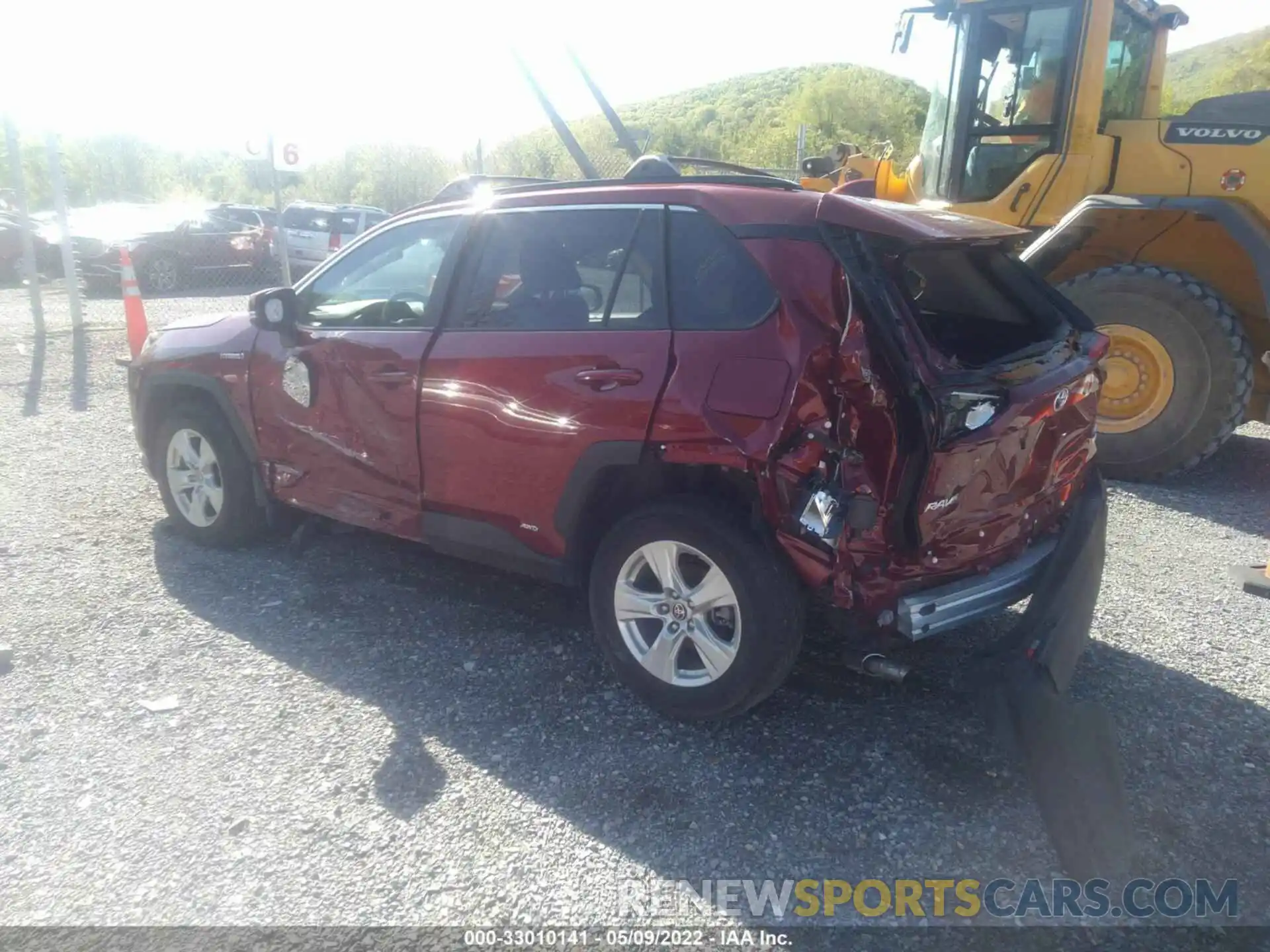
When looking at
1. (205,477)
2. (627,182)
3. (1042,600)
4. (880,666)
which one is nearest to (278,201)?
(205,477)

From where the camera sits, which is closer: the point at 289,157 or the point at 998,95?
the point at 998,95

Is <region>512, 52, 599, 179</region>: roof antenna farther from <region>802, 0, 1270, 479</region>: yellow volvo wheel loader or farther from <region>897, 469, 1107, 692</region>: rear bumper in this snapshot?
<region>897, 469, 1107, 692</region>: rear bumper

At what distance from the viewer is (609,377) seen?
11.3 feet

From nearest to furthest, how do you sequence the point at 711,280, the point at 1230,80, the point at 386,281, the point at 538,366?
the point at 711,280 → the point at 538,366 → the point at 386,281 → the point at 1230,80

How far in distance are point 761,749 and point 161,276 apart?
16.4 meters

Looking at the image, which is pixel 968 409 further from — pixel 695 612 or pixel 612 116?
pixel 612 116

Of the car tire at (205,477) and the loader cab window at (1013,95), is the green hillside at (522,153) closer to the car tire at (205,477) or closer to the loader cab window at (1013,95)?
the loader cab window at (1013,95)

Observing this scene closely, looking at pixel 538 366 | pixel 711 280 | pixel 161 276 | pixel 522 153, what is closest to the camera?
pixel 711 280

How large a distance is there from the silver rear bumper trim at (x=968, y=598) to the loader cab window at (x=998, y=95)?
15.1 feet

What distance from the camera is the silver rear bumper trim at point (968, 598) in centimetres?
311

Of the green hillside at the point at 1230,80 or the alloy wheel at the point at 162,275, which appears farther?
the green hillside at the point at 1230,80

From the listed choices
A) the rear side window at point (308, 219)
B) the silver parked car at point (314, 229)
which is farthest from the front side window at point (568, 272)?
the rear side window at point (308, 219)

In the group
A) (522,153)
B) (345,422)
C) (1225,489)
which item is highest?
(522,153)

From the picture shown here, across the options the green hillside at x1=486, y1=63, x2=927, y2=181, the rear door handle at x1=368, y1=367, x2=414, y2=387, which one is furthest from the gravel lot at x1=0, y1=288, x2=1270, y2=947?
the green hillside at x1=486, y1=63, x2=927, y2=181
